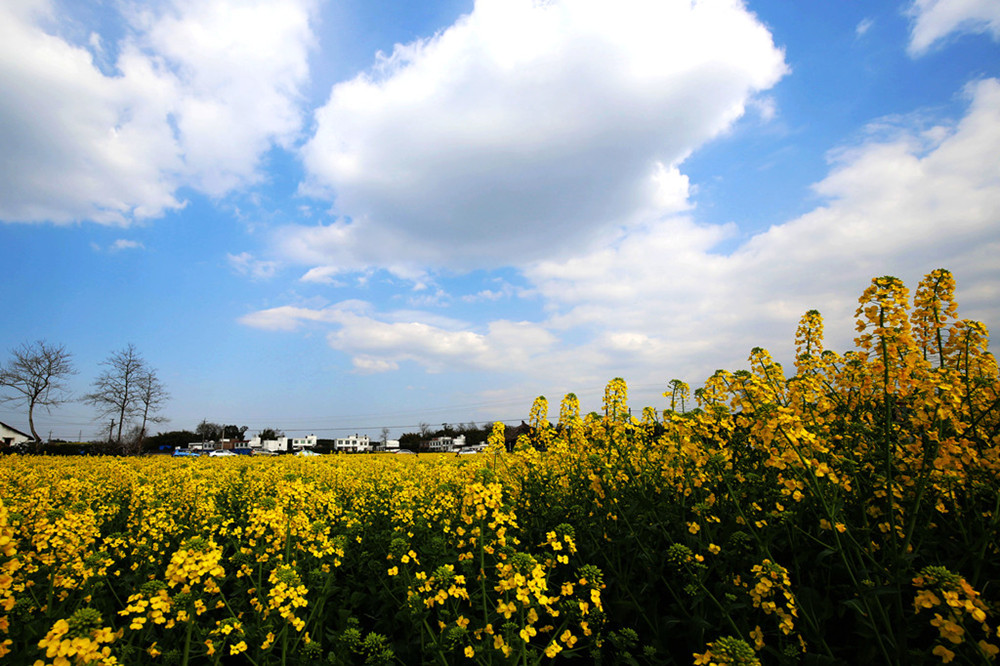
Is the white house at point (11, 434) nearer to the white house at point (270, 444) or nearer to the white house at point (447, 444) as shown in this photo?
the white house at point (270, 444)

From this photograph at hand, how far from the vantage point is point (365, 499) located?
6.59 meters

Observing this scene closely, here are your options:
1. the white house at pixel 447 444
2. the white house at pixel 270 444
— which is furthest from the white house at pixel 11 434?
the white house at pixel 447 444

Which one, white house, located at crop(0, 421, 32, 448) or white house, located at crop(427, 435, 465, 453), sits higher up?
white house, located at crop(0, 421, 32, 448)

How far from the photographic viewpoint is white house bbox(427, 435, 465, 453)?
65.0 metres

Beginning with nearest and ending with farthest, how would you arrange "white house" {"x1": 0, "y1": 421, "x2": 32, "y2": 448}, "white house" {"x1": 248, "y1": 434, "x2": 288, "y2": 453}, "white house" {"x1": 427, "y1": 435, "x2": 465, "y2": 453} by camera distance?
1. "white house" {"x1": 0, "y1": 421, "x2": 32, "y2": 448}
2. "white house" {"x1": 427, "y1": 435, "x2": 465, "y2": 453}
3. "white house" {"x1": 248, "y1": 434, "x2": 288, "y2": 453}

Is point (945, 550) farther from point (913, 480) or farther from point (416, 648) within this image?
point (416, 648)

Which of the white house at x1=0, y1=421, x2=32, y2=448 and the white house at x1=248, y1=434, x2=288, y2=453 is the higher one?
the white house at x1=0, y1=421, x2=32, y2=448

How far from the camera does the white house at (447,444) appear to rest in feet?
213

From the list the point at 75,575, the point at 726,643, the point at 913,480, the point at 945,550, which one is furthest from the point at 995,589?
the point at 75,575

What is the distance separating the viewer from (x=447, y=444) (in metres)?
80.4

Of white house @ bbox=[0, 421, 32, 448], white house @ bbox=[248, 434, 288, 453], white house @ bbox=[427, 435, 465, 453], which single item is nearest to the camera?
white house @ bbox=[0, 421, 32, 448]

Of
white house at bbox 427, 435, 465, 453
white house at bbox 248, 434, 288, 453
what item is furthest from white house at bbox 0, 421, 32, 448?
white house at bbox 427, 435, 465, 453

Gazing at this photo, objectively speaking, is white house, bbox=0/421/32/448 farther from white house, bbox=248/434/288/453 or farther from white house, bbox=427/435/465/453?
white house, bbox=427/435/465/453

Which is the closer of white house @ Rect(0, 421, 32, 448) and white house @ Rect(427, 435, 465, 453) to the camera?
white house @ Rect(0, 421, 32, 448)
